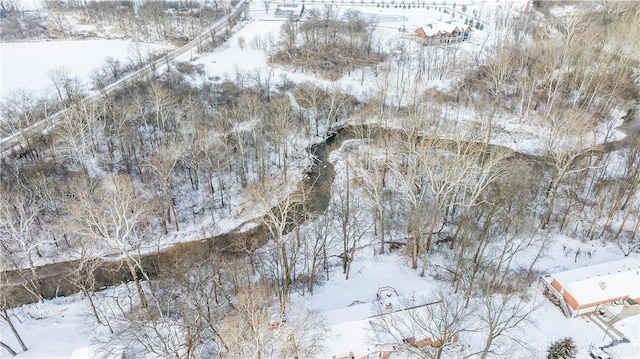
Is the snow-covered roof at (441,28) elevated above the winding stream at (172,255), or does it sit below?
above

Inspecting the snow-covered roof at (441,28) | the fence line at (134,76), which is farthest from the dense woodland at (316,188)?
the snow-covered roof at (441,28)

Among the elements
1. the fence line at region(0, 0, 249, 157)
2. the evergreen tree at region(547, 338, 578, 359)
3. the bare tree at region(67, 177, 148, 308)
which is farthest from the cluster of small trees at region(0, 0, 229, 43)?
the evergreen tree at region(547, 338, 578, 359)

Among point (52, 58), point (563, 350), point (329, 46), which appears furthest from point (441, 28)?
point (52, 58)

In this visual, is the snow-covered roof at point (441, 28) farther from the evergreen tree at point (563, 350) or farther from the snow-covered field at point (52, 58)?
the evergreen tree at point (563, 350)

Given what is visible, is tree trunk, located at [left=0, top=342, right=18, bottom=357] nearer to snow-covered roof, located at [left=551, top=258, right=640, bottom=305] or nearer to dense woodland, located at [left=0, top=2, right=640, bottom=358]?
dense woodland, located at [left=0, top=2, right=640, bottom=358]

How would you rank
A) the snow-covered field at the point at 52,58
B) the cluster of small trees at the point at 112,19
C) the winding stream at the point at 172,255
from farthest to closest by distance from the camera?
the cluster of small trees at the point at 112,19, the snow-covered field at the point at 52,58, the winding stream at the point at 172,255

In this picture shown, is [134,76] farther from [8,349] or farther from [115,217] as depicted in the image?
[8,349]

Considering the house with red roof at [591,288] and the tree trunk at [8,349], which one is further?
the house with red roof at [591,288]

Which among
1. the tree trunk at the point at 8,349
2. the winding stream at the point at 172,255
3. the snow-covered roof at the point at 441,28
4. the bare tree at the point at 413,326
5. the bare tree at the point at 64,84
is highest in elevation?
the snow-covered roof at the point at 441,28
